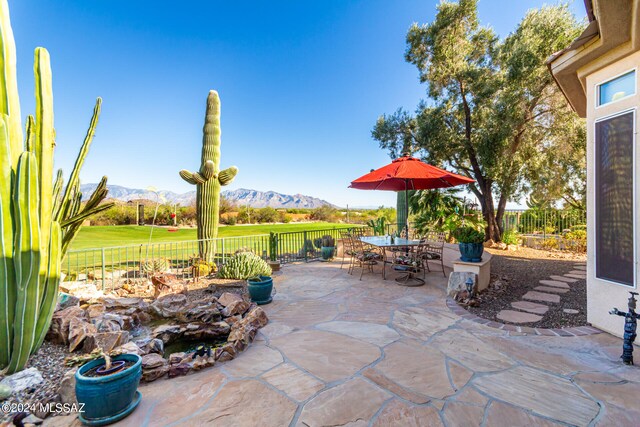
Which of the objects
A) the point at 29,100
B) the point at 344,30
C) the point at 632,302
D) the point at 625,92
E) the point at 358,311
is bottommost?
the point at 358,311

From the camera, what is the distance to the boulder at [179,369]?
93.0 inches

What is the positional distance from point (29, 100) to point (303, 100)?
51.6ft

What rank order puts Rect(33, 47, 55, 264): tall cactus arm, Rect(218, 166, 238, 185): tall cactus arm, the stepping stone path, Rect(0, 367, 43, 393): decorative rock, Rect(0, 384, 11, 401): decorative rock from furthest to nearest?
1. Rect(218, 166, 238, 185): tall cactus arm
2. the stepping stone path
3. Rect(33, 47, 55, 264): tall cactus arm
4. Rect(0, 367, 43, 393): decorative rock
5. Rect(0, 384, 11, 401): decorative rock

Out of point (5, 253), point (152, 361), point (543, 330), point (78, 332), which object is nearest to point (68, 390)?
point (152, 361)

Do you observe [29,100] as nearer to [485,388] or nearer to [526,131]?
[485,388]

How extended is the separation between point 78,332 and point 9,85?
Answer: 231 centimetres

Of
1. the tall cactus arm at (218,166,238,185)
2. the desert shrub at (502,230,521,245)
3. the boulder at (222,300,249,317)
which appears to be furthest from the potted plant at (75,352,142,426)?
the desert shrub at (502,230,521,245)

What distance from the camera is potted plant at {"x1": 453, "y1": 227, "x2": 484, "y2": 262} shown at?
14.8ft

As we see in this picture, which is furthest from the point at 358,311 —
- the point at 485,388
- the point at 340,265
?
the point at 340,265

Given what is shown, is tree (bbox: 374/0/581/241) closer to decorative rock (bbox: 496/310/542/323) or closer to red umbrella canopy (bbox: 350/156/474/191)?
red umbrella canopy (bbox: 350/156/474/191)

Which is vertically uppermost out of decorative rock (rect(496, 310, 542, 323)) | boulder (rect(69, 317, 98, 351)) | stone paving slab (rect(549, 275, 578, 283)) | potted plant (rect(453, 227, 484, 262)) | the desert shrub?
potted plant (rect(453, 227, 484, 262))

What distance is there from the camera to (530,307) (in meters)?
3.96

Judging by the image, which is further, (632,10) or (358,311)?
(358,311)

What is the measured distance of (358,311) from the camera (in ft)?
12.8
